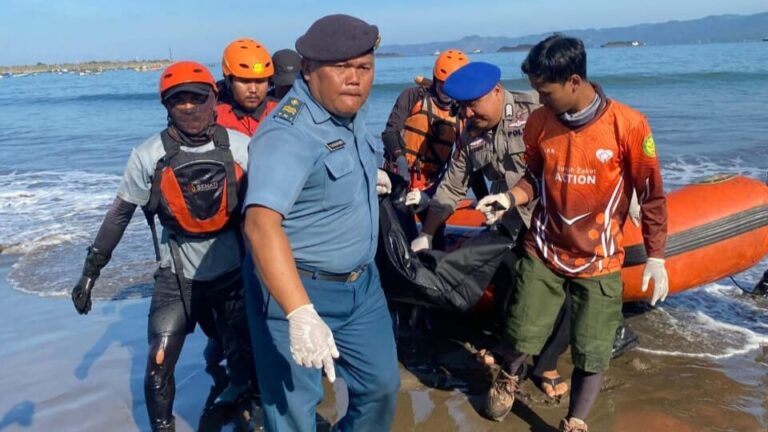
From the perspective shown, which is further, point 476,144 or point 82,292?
point 476,144

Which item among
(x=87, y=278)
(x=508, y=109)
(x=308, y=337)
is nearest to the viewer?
(x=308, y=337)

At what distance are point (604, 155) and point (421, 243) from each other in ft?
4.37

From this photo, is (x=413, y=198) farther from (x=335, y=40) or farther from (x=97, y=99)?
(x=97, y=99)

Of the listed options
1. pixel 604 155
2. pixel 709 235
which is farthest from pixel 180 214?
pixel 709 235

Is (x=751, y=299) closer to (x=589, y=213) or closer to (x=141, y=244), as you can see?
(x=589, y=213)

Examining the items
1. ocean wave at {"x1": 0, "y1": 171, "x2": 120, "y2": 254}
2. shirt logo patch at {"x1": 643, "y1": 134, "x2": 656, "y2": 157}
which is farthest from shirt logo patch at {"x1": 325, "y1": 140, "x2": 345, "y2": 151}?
ocean wave at {"x1": 0, "y1": 171, "x2": 120, "y2": 254}

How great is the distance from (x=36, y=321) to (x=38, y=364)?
947 mm

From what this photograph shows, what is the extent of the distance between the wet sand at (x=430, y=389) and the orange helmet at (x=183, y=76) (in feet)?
6.15

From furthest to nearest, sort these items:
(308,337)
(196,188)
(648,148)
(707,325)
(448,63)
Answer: (448,63) < (707,325) < (196,188) < (648,148) < (308,337)

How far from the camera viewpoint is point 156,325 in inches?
128

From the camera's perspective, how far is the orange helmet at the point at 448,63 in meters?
5.39

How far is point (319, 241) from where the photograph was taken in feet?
7.74

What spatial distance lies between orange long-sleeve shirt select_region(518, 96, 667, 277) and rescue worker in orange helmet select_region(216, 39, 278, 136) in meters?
1.74

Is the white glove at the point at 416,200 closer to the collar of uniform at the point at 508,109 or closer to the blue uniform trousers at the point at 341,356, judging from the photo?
the collar of uniform at the point at 508,109
